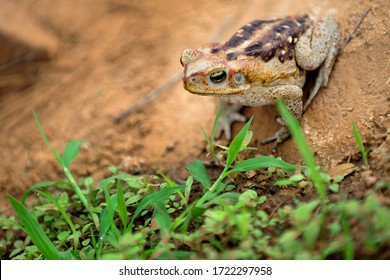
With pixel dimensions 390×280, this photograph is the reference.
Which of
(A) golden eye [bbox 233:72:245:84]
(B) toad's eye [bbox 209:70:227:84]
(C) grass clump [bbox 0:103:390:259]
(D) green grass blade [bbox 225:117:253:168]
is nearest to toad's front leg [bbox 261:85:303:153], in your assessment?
(A) golden eye [bbox 233:72:245:84]

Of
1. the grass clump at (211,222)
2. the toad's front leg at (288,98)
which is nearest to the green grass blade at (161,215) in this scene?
the grass clump at (211,222)

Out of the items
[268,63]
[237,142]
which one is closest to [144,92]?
[268,63]

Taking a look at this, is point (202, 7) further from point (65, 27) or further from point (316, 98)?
point (316, 98)

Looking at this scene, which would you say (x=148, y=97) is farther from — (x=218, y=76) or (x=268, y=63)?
(x=268, y=63)

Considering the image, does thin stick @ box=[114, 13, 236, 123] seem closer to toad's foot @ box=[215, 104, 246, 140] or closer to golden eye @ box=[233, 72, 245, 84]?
toad's foot @ box=[215, 104, 246, 140]

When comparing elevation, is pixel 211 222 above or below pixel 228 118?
below

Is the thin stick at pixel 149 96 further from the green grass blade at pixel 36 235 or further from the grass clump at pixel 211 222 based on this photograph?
the green grass blade at pixel 36 235
